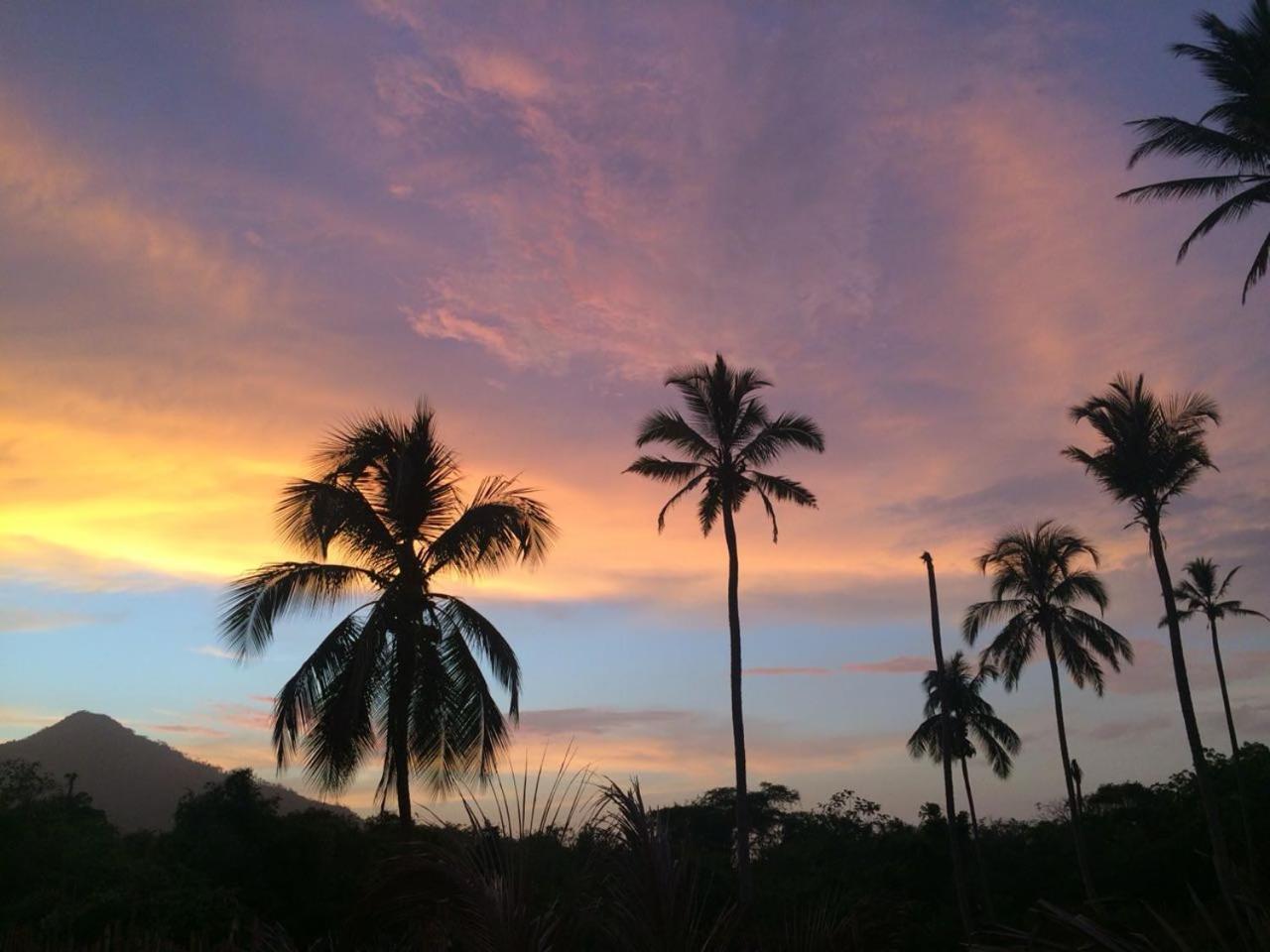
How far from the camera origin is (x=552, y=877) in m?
4.77

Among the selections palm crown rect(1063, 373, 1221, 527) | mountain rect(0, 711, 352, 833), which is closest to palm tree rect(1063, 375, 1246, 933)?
palm crown rect(1063, 373, 1221, 527)

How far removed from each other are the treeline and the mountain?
233ft

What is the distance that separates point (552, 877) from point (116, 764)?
5336 inches

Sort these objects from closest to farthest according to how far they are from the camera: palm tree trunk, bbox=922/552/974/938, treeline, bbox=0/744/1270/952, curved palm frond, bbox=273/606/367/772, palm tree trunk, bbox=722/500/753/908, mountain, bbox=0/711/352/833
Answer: treeline, bbox=0/744/1270/952 → curved palm frond, bbox=273/606/367/772 → palm tree trunk, bbox=722/500/753/908 → palm tree trunk, bbox=922/552/974/938 → mountain, bbox=0/711/352/833

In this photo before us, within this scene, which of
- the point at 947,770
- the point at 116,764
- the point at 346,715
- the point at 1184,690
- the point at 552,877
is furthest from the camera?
the point at 116,764

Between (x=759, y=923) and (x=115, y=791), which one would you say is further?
(x=115, y=791)

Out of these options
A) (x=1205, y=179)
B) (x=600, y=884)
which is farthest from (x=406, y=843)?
(x=1205, y=179)

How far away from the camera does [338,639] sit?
1647 centimetres

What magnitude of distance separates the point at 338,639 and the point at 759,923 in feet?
42.7

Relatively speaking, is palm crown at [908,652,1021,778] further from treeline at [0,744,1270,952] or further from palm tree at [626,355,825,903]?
palm tree at [626,355,825,903]

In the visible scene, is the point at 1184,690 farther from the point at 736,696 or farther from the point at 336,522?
the point at 336,522

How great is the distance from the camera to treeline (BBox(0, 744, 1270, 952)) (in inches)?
176

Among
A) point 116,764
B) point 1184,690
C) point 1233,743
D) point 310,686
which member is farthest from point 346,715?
point 116,764

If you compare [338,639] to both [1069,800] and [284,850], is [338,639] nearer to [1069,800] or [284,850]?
[284,850]
